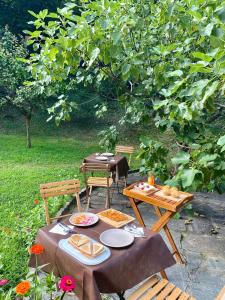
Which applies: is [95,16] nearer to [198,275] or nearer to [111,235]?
[111,235]

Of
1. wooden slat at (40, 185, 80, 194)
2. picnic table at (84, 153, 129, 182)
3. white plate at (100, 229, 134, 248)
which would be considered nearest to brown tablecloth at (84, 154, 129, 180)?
picnic table at (84, 153, 129, 182)

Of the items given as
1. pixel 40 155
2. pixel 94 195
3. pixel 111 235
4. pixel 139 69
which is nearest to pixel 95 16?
pixel 139 69

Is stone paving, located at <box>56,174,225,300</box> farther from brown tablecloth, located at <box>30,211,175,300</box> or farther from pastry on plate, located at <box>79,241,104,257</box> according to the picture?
pastry on plate, located at <box>79,241,104,257</box>

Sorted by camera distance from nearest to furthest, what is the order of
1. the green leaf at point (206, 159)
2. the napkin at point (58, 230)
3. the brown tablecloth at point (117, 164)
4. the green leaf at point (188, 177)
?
the green leaf at point (188, 177)
the green leaf at point (206, 159)
the napkin at point (58, 230)
the brown tablecloth at point (117, 164)

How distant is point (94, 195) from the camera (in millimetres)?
6516

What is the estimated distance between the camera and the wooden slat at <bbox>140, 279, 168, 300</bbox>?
8.02 feet

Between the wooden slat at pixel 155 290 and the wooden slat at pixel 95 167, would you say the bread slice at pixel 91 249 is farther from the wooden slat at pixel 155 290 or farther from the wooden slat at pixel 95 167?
the wooden slat at pixel 95 167

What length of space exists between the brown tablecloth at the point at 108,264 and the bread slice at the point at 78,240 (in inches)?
4.7

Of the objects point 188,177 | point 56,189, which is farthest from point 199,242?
point 188,177

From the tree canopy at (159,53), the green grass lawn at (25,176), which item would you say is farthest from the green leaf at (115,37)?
the green grass lawn at (25,176)

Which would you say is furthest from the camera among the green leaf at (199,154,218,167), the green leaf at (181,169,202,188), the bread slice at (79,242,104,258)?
the bread slice at (79,242,104,258)

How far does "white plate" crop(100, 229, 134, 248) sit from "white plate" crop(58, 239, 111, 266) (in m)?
0.10

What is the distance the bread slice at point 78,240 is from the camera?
256 centimetres

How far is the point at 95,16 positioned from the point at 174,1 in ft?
3.00
